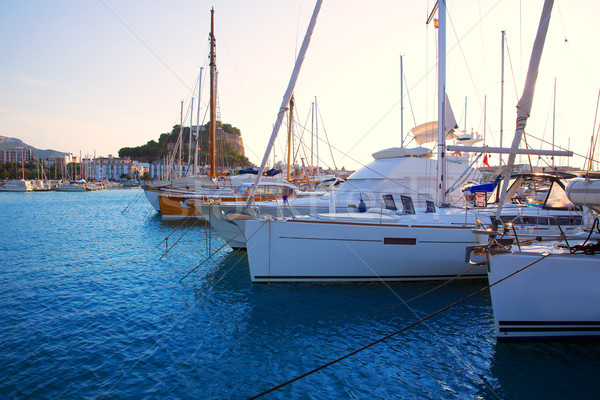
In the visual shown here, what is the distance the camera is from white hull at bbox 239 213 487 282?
825 cm

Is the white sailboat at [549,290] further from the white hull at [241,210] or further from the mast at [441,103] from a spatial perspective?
the white hull at [241,210]

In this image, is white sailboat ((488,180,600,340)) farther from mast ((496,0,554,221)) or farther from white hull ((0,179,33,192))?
white hull ((0,179,33,192))

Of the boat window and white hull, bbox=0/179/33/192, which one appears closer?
the boat window

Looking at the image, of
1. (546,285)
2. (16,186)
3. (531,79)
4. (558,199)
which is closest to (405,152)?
(558,199)

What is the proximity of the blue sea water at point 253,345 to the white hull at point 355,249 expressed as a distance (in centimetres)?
40

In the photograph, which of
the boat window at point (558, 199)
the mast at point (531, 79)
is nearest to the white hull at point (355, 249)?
the boat window at point (558, 199)

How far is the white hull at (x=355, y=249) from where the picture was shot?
8250 millimetres

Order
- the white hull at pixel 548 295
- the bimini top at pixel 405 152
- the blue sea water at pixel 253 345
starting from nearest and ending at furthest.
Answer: the blue sea water at pixel 253 345 → the white hull at pixel 548 295 → the bimini top at pixel 405 152

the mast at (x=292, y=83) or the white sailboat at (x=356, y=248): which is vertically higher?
the mast at (x=292, y=83)

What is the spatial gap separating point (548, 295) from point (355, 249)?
3854 millimetres

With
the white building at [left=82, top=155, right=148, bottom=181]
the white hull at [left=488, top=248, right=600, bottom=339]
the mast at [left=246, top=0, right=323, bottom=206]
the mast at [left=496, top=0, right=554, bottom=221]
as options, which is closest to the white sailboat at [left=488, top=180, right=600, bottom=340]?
the white hull at [left=488, top=248, right=600, bottom=339]

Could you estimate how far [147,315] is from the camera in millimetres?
7324

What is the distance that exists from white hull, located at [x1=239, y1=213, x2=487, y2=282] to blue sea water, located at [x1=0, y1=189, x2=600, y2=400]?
0.40 m

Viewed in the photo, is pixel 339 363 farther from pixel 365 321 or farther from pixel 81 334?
pixel 81 334
